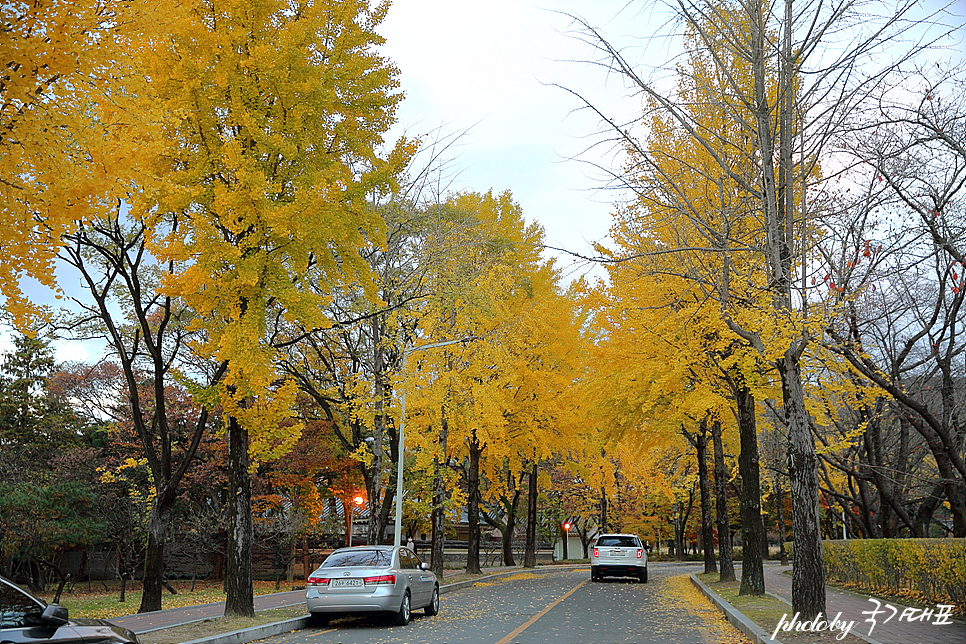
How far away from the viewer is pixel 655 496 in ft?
163

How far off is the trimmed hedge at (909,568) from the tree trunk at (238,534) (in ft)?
38.6

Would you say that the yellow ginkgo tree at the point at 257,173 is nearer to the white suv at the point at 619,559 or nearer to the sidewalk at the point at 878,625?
the sidewalk at the point at 878,625

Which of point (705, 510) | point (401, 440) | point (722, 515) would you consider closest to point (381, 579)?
point (401, 440)

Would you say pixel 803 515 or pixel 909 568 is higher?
pixel 803 515

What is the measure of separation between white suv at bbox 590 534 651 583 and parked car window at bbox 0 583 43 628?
22972 mm

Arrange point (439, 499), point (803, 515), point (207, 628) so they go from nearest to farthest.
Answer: point (803, 515)
point (207, 628)
point (439, 499)

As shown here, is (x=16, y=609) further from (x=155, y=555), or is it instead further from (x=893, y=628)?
(x=155, y=555)

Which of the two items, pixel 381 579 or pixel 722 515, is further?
pixel 722 515

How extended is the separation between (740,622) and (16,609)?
10274mm

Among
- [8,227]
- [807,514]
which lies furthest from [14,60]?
[807,514]

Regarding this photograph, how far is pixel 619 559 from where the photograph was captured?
26016mm

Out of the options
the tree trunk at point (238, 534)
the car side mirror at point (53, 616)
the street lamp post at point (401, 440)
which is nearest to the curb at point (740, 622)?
the street lamp post at point (401, 440)

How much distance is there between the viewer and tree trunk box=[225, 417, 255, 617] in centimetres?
1288

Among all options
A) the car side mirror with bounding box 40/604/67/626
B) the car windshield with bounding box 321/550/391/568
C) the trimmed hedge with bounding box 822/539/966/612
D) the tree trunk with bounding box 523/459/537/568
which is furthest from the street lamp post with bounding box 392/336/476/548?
the tree trunk with bounding box 523/459/537/568
